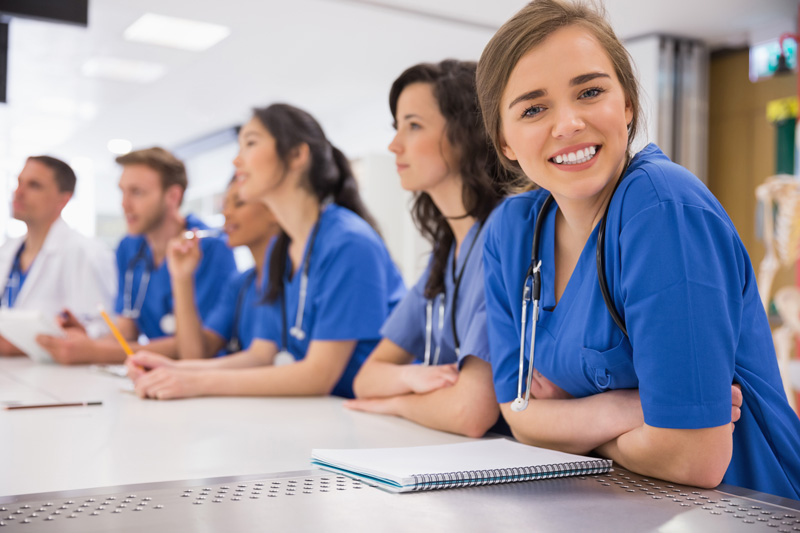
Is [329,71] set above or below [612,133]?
above

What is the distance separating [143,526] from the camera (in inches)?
32.8

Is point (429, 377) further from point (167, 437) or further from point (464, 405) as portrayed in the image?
point (167, 437)

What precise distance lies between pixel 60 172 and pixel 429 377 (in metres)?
2.61

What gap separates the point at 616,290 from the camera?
1.10 meters

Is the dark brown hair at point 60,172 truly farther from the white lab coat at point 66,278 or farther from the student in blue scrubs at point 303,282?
the student in blue scrubs at point 303,282

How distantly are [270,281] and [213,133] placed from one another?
386cm

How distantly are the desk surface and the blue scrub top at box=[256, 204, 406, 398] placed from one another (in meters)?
0.22

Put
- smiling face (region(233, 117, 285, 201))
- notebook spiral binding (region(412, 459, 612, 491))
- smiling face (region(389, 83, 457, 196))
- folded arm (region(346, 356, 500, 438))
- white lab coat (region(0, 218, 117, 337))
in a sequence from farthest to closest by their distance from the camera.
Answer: white lab coat (region(0, 218, 117, 337)), smiling face (region(233, 117, 285, 201)), smiling face (region(389, 83, 457, 196)), folded arm (region(346, 356, 500, 438)), notebook spiral binding (region(412, 459, 612, 491))

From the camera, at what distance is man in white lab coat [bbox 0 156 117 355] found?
3229 mm

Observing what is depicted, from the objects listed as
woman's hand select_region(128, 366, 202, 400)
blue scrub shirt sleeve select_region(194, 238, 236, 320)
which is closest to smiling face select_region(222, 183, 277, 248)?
blue scrub shirt sleeve select_region(194, 238, 236, 320)

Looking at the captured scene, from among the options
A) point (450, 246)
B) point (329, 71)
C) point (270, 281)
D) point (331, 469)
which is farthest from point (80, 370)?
point (329, 71)

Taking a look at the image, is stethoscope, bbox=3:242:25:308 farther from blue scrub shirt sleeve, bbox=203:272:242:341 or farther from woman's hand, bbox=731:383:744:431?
woman's hand, bbox=731:383:744:431

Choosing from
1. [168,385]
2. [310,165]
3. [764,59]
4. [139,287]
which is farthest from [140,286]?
[764,59]

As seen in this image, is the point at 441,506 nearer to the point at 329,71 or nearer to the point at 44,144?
the point at 44,144
